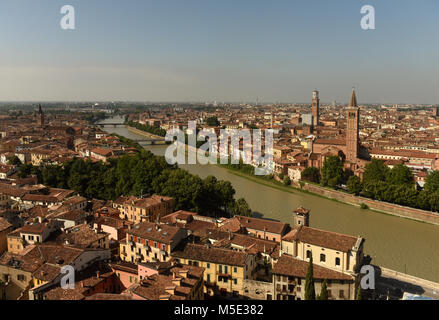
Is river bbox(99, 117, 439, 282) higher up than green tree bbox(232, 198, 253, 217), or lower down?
lower down

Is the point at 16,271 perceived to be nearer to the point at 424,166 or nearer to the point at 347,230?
the point at 347,230

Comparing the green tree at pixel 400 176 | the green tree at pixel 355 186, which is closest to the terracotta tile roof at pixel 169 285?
the green tree at pixel 355 186

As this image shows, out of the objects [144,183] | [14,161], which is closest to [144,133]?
[14,161]

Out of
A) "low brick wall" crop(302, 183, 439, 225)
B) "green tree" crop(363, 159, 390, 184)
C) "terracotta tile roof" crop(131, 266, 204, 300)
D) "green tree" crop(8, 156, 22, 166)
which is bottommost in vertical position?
"low brick wall" crop(302, 183, 439, 225)

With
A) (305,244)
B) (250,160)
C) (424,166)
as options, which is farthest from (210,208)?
(424,166)

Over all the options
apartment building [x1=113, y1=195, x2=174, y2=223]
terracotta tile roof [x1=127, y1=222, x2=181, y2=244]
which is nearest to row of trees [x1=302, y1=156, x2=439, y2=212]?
apartment building [x1=113, y1=195, x2=174, y2=223]

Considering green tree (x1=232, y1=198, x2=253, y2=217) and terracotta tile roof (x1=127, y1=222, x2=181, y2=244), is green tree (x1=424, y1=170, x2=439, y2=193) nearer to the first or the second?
green tree (x1=232, y1=198, x2=253, y2=217)
